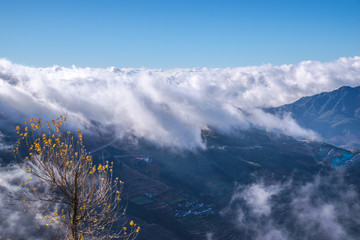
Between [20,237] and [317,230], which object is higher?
[317,230]

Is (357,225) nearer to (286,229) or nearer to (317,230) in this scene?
(317,230)

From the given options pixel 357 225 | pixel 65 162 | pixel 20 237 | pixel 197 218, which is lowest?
pixel 20 237

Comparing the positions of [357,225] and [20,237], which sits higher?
[357,225]

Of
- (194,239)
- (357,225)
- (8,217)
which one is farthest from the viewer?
(357,225)

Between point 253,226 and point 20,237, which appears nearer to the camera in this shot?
point 20,237

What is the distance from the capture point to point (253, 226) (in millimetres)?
197750

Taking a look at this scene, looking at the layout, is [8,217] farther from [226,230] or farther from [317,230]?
[317,230]

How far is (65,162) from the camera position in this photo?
2189 centimetres

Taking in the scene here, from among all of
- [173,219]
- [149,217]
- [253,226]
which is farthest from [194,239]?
[253,226]

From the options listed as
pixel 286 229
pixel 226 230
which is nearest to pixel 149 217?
pixel 226 230

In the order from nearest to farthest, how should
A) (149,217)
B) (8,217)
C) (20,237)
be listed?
(20,237), (8,217), (149,217)

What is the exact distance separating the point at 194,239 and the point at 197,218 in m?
27.1

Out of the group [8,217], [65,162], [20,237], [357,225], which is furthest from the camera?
[357,225]

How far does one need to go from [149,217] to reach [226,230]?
195 ft
